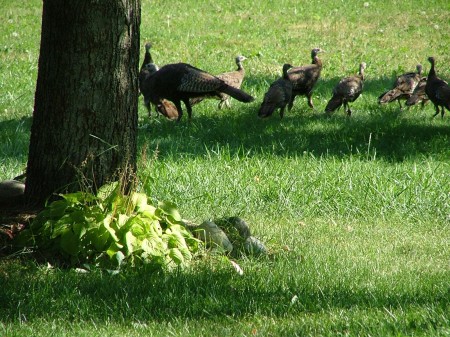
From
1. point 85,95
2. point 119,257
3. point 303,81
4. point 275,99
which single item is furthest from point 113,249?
point 303,81

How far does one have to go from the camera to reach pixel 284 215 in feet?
26.6

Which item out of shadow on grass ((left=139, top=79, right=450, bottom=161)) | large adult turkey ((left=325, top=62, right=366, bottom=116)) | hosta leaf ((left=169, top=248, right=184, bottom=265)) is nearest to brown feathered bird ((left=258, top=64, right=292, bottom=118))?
shadow on grass ((left=139, top=79, right=450, bottom=161))

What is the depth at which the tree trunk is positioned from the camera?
6.26 metres

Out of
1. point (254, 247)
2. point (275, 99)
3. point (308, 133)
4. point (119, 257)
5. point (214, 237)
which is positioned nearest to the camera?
point (119, 257)

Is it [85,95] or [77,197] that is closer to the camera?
[77,197]

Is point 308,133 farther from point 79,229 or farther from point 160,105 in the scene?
point 79,229

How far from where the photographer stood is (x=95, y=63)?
6293 mm

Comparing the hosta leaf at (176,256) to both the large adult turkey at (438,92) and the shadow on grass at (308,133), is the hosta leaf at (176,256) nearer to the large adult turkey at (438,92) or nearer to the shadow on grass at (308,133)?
the shadow on grass at (308,133)

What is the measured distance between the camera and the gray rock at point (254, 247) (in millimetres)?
6637

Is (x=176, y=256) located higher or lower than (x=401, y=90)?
lower

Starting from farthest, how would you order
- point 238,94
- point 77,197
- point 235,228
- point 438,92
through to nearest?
point 438,92 < point 238,94 < point 235,228 < point 77,197

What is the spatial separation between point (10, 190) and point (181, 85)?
19.1ft

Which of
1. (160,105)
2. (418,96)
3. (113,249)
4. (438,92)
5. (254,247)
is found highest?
(438,92)

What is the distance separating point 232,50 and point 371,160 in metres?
9.01
